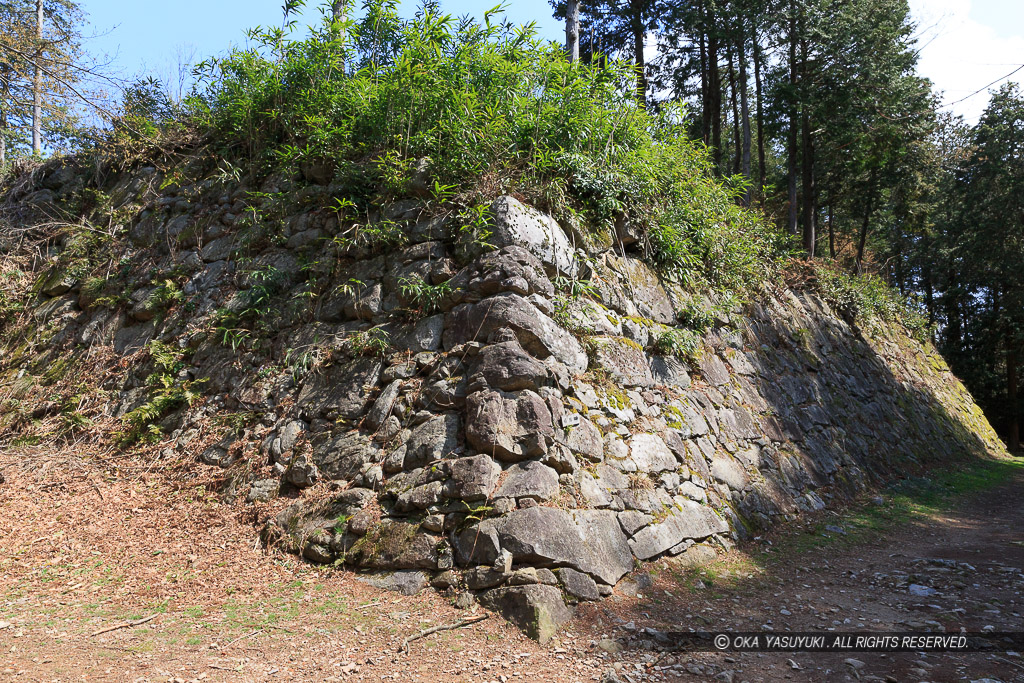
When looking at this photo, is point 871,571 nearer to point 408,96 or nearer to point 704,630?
point 704,630

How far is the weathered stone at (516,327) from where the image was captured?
5918mm

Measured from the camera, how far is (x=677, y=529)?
5746 millimetres

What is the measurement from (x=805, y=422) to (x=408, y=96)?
764 cm

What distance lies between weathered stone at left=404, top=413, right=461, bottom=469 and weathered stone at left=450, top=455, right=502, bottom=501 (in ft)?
0.70

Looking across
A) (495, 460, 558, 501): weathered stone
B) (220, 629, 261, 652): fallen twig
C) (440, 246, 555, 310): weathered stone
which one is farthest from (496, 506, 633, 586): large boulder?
(440, 246, 555, 310): weathered stone

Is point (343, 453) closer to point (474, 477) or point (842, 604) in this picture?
point (474, 477)

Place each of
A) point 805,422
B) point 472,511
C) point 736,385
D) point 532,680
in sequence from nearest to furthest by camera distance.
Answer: point 532,680 < point 472,511 < point 736,385 < point 805,422

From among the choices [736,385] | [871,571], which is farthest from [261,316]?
[871,571]

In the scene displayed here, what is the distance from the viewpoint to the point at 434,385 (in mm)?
5789

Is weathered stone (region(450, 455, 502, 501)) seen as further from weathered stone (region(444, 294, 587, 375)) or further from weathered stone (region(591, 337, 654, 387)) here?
weathered stone (region(591, 337, 654, 387))

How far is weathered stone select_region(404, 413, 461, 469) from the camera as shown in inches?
210

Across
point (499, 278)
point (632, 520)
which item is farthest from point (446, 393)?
point (632, 520)

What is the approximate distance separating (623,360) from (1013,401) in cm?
2503

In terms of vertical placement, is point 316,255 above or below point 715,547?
above
